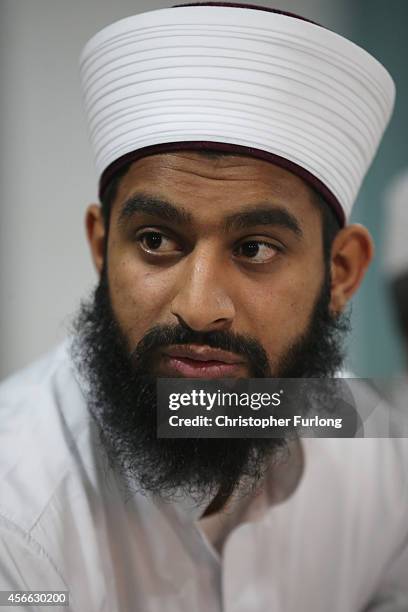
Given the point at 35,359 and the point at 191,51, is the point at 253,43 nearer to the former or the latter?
the point at 191,51

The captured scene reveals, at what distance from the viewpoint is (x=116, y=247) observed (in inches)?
34.4

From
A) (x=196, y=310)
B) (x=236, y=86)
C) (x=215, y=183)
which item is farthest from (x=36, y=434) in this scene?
(x=236, y=86)

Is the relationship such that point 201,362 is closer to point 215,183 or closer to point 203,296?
point 203,296

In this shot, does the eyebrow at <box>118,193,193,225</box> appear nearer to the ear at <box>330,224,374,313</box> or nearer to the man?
the man

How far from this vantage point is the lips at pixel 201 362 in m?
0.81

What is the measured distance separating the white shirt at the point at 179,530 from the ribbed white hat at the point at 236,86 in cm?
34

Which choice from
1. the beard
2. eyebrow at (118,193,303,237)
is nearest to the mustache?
the beard

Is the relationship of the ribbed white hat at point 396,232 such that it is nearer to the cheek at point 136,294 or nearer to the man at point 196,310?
the man at point 196,310

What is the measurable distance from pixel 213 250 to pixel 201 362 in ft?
0.42

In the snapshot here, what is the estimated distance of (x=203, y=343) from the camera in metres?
0.81

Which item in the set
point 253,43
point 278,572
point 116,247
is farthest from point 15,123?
point 278,572

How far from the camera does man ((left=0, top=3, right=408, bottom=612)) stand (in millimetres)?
799

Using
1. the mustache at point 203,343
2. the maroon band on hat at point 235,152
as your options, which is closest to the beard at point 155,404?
the mustache at point 203,343

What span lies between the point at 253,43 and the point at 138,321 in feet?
1.11
